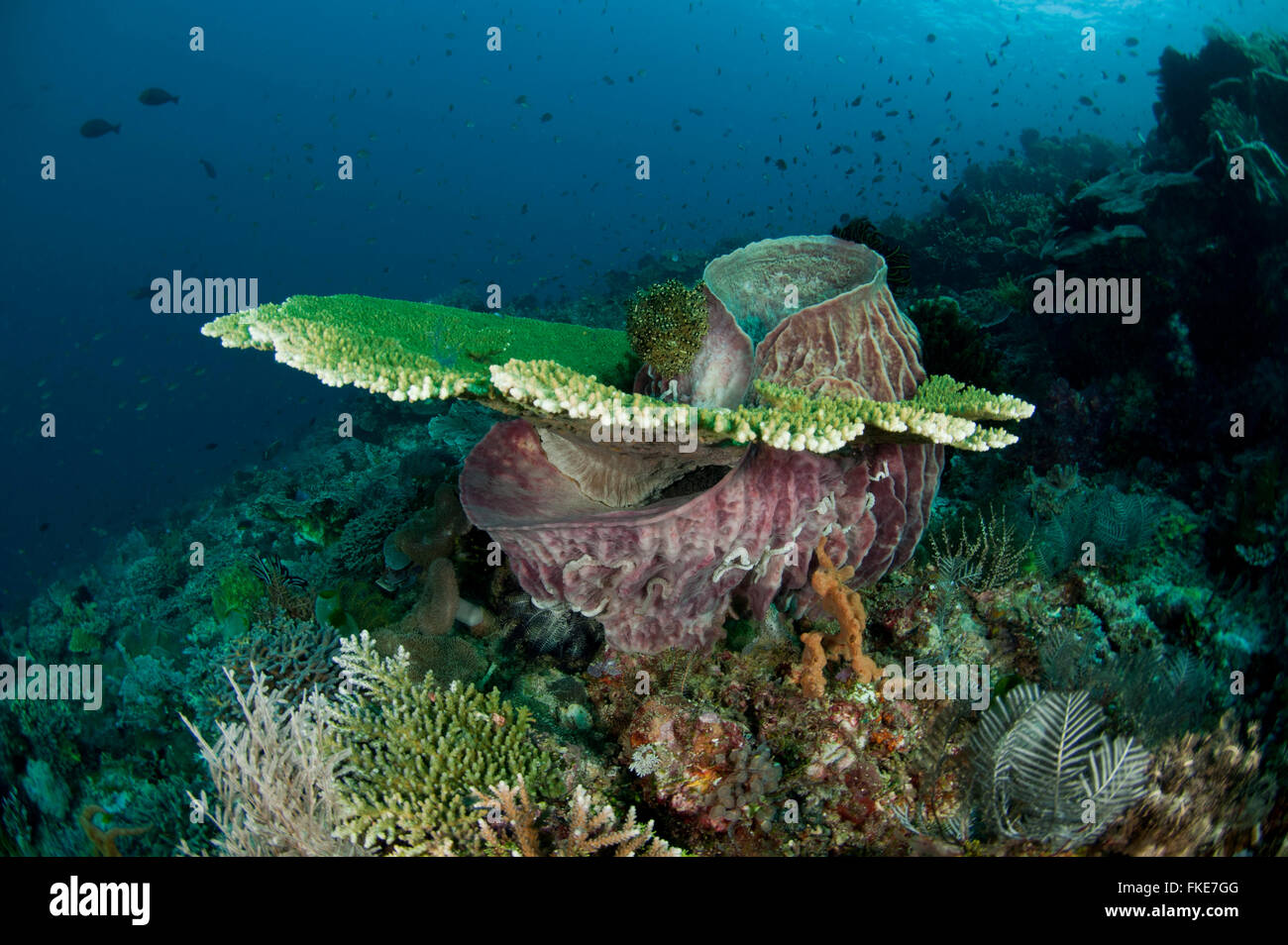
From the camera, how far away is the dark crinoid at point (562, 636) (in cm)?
418

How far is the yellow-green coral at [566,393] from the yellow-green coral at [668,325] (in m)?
0.62

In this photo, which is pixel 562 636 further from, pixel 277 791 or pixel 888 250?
pixel 888 250

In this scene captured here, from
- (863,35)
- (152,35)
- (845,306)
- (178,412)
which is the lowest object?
(845,306)

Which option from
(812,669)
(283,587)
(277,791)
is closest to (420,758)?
(277,791)

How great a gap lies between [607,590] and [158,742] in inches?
184

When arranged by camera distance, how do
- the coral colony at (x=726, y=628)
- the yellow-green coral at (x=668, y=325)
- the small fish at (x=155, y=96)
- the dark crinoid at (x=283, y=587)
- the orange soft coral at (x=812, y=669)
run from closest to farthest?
the coral colony at (x=726, y=628)
the orange soft coral at (x=812, y=669)
the yellow-green coral at (x=668, y=325)
the dark crinoid at (x=283, y=587)
the small fish at (x=155, y=96)

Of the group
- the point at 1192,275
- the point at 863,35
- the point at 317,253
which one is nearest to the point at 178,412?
the point at 317,253

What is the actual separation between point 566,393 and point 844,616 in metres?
2.09

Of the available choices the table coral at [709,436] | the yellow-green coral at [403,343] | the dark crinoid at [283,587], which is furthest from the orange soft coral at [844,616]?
the dark crinoid at [283,587]

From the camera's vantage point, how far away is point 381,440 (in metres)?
14.6

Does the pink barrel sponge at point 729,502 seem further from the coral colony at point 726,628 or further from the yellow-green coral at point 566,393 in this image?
the yellow-green coral at point 566,393

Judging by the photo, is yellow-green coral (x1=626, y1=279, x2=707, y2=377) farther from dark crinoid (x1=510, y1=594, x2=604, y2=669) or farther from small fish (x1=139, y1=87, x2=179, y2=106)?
small fish (x1=139, y1=87, x2=179, y2=106)
